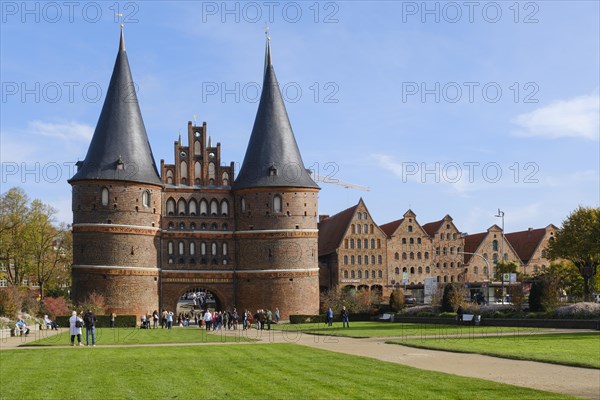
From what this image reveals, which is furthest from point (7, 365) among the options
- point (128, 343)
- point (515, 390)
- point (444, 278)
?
point (444, 278)

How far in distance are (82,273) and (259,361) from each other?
1790 inches

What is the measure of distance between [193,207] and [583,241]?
32.2 metres

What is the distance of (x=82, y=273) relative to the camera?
66.2 m

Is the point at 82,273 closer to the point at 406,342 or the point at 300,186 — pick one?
the point at 300,186

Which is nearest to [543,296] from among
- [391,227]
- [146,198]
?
[146,198]

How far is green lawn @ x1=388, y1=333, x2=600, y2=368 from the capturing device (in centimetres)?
2281

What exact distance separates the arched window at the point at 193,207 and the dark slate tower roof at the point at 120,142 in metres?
3.85

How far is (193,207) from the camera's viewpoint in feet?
236

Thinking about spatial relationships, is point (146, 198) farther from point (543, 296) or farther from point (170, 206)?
point (543, 296)

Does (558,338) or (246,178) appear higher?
(246,178)

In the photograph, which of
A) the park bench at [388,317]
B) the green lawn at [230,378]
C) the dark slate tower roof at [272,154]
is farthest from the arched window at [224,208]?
the green lawn at [230,378]

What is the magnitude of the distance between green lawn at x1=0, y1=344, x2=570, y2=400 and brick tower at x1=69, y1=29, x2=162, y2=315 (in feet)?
131

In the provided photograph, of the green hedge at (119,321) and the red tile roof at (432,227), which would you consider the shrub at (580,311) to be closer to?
the green hedge at (119,321)

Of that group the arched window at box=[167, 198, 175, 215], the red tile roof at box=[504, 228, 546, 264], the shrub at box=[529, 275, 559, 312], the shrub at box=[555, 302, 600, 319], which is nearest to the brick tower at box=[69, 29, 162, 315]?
the arched window at box=[167, 198, 175, 215]
